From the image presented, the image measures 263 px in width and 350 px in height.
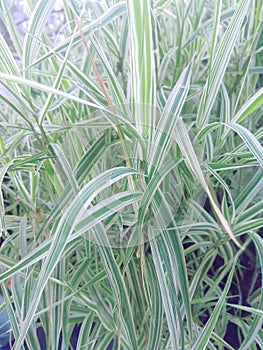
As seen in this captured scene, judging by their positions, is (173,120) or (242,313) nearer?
(173,120)

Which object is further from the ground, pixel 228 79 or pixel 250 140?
pixel 228 79

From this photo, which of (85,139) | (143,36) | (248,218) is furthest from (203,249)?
(143,36)

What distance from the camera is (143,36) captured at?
0.40 meters

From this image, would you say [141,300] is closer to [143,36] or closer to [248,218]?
[248,218]

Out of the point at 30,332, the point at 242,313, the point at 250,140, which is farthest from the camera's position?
the point at 242,313

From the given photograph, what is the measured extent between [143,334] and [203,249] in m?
0.16

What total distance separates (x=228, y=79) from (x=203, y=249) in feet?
1.06

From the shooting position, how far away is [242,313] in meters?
0.73

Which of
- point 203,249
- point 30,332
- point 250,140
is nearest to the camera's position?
point 250,140

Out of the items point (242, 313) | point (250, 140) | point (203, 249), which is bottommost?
point (242, 313)

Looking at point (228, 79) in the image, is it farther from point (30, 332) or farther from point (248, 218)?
point (30, 332)

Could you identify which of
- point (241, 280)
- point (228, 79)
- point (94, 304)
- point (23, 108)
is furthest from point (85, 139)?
point (241, 280)

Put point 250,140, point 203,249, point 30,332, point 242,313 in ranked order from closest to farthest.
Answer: point 250,140 < point 30,332 < point 203,249 < point 242,313

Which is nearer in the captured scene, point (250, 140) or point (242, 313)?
point (250, 140)
